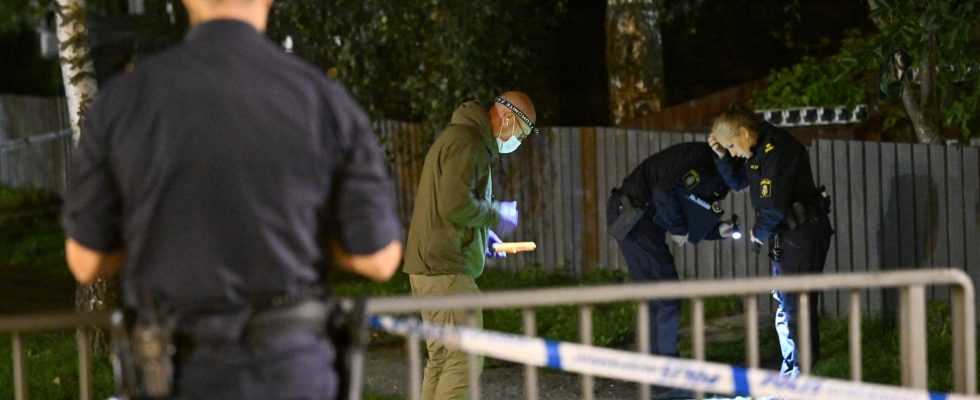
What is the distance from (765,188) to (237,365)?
5393 millimetres

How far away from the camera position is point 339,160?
3.90 m

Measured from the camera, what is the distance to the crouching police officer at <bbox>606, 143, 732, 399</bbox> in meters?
9.15

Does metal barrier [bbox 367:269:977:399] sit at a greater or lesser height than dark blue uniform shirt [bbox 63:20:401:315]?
lesser

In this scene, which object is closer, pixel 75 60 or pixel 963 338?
pixel 963 338

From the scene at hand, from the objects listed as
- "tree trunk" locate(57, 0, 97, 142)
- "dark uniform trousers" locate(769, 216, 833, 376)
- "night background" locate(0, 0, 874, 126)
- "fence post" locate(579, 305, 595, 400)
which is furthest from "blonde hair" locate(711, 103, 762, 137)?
"night background" locate(0, 0, 874, 126)

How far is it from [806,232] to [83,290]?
4.63 m

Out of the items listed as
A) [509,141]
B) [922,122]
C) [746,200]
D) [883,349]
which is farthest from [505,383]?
[922,122]

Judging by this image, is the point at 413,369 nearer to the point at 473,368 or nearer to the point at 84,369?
the point at 473,368

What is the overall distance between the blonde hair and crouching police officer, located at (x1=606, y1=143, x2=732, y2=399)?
0.37 m

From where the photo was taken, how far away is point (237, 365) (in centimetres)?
380

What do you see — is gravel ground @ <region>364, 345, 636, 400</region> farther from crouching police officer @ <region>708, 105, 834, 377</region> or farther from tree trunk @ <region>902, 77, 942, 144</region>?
tree trunk @ <region>902, 77, 942, 144</region>

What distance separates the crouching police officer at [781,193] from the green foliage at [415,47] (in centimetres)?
501

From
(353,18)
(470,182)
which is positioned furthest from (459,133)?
(353,18)

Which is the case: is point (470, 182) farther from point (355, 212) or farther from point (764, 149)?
point (355, 212)
